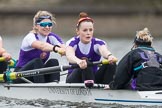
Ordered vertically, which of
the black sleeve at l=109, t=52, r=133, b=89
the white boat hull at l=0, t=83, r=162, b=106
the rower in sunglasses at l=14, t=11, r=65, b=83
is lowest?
the white boat hull at l=0, t=83, r=162, b=106

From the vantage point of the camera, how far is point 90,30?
1412cm

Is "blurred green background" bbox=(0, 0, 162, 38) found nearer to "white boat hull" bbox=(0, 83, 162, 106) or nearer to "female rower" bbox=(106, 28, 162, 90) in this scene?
"white boat hull" bbox=(0, 83, 162, 106)

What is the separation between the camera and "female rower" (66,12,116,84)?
46.2 ft

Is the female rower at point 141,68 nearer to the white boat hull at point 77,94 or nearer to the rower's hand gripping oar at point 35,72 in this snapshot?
the white boat hull at point 77,94

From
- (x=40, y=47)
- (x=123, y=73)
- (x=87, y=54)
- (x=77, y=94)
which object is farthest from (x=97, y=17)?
(x=123, y=73)

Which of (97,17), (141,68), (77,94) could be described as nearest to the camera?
(141,68)

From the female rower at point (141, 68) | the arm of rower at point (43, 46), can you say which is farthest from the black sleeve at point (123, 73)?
the arm of rower at point (43, 46)

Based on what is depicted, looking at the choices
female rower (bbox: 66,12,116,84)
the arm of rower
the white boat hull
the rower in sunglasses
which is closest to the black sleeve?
the white boat hull

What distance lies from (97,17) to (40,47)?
121 feet

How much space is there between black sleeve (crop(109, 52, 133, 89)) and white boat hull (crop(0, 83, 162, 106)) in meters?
0.14

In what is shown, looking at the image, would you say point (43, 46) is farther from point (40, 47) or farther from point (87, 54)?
point (87, 54)

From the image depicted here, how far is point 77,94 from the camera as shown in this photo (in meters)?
14.0

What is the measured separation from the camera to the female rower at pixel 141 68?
13.0 m

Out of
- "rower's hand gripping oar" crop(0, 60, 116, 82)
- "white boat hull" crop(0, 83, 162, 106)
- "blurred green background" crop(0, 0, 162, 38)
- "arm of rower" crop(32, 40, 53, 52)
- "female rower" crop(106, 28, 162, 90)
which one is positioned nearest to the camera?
"white boat hull" crop(0, 83, 162, 106)
